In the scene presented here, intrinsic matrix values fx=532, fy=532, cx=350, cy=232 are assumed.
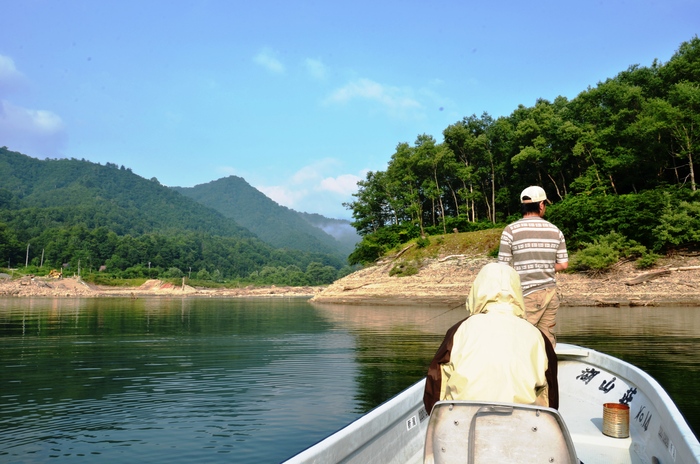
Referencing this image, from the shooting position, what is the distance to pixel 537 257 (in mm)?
4938

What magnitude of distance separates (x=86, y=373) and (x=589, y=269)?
99.7 feet

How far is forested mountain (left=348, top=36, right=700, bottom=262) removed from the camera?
3556 centimetres

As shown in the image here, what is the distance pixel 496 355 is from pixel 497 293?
0.34 meters

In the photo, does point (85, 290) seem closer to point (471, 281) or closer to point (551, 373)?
point (471, 281)

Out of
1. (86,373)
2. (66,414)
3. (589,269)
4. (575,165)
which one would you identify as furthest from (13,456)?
(575,165)

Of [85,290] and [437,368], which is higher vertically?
[437,368]

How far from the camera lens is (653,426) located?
12.8ft

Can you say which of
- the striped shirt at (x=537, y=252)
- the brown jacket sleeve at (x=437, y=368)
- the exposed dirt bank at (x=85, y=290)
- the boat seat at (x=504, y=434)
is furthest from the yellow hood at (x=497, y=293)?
the exposed dirt bank at (x=85, y=290)

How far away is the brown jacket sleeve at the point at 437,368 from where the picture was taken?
8.50 ft

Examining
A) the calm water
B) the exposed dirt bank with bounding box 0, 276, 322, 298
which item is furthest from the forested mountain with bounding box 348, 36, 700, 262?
the exposed dirt bank with bounding box 0, 276, 322, 298

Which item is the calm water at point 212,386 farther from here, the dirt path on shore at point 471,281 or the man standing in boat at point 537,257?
the dirt path on shore at point 471,281

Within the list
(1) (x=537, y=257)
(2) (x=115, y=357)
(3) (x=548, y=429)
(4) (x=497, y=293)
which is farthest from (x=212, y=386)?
(3) (x=548, y=429)

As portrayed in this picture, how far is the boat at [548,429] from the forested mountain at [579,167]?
3032cm

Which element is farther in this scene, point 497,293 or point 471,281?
point 471,281
